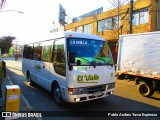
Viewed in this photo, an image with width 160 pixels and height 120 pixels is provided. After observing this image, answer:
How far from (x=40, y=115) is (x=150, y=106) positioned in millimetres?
3944

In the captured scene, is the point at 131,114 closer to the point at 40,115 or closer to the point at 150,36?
the point at 40,115

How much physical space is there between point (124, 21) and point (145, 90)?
17.7m

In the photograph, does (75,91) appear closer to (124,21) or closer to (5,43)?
(124,21)

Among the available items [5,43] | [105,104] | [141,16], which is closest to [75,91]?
[105,104]

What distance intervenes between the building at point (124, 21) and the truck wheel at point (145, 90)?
744 centimetres

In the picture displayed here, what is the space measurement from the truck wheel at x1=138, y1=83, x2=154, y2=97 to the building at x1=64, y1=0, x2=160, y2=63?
7.44m

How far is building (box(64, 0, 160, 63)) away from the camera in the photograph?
23250 millimetres

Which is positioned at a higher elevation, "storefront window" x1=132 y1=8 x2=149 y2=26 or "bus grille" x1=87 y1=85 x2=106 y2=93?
"storefront window" x1=132 y1=8 x2=149 y2=26

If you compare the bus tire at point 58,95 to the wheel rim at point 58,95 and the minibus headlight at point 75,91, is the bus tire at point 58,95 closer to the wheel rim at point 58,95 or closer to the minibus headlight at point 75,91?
the wheel rim at point 58,95

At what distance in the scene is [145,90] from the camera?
33.5 ft

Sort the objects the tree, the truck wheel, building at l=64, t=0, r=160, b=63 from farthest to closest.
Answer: the tree < building at l=64, t=0, r=160, b=63 < the truck wheel

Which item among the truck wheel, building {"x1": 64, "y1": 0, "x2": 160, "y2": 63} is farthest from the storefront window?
the truck wheel

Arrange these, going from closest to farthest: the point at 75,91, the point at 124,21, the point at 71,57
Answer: the point at 75,91, the point at 71,57, the point at 124,21

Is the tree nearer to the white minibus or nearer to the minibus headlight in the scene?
the white minibus
